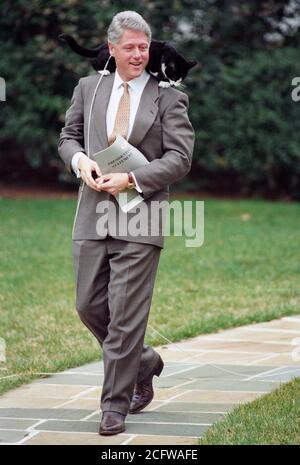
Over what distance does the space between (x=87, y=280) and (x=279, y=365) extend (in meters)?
1.86

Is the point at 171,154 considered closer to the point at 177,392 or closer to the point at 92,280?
the point at 92,280

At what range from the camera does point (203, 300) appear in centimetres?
819

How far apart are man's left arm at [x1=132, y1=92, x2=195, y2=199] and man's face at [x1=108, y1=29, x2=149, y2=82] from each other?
23cm

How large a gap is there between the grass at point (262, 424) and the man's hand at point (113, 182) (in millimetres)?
1182

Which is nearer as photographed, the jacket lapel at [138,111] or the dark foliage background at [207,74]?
the jacket lapel at [138,111]

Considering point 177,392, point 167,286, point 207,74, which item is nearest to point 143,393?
point 177,392

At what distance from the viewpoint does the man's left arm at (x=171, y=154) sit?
15.2ft

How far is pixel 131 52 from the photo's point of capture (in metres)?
4.65

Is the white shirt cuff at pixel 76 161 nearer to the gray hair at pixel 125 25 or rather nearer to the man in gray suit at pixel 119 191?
the man in gray suit at pixel 119 191

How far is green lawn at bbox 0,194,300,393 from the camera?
6777mm

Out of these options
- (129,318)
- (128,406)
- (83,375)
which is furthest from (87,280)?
(83,375)

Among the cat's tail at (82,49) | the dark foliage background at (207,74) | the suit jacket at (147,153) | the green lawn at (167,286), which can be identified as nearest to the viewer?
the suit jacket at (147,153)

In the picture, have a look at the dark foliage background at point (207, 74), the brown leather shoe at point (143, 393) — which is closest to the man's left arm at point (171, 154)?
the brown leather shoe at point (143, 393)

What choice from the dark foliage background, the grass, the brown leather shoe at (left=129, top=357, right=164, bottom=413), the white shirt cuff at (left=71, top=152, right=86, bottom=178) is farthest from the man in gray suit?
the dark foliage background
